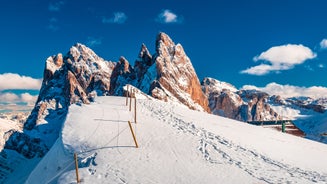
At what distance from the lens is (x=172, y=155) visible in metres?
17.4

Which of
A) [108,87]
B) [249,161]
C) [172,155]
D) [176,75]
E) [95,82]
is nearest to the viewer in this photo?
[172,155]

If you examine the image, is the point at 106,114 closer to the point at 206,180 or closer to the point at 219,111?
the point at 206,180

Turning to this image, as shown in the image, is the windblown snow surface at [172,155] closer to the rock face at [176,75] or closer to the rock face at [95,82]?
the rock face at [95,82]

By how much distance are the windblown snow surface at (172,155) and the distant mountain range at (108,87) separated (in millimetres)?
47092

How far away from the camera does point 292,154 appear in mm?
22016

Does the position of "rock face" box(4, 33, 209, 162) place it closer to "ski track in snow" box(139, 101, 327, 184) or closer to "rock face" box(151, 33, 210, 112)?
"rock face" box(151, 33, 210, 112)

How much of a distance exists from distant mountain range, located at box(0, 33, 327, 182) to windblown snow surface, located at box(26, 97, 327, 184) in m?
47.1

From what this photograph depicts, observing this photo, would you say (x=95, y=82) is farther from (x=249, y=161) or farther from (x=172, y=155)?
(x=249, y=161)

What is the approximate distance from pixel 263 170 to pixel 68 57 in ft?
542

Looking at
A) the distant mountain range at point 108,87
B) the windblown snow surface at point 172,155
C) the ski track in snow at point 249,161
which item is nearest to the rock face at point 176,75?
the distant mountain range at point 108,87

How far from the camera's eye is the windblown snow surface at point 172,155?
48.3 feet

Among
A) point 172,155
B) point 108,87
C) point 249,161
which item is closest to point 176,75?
point 108,87

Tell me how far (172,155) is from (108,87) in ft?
426

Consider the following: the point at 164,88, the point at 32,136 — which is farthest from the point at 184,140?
the point at 32,136
